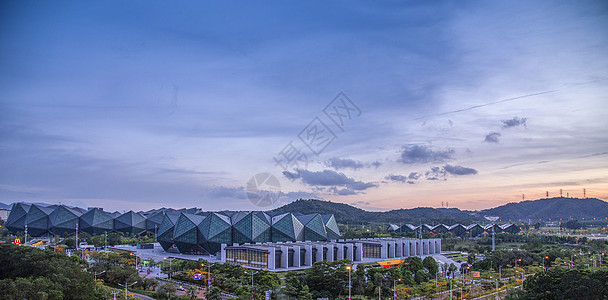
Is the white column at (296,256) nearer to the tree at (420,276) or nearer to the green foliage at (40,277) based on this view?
the tree at (420,276)

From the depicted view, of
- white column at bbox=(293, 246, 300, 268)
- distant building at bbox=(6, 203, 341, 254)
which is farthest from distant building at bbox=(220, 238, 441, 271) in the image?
distant building at bbox=(6, 203, 341, 254)

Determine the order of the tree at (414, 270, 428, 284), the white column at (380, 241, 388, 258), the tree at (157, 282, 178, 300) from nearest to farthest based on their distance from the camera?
the tree at (157, 282, 178, 300), the tree at (414, 270, 428, 284), the white column at (380, 241, 388, 258)

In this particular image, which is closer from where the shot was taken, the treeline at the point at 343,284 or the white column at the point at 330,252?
the treeline at the point at 343,284

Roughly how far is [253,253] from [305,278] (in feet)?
64.4

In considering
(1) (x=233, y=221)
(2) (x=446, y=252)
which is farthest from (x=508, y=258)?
(1) (x=233, y=221)

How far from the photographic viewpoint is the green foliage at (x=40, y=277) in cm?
3019

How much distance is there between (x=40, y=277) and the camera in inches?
1378

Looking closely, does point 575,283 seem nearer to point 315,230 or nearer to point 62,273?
point 62,273

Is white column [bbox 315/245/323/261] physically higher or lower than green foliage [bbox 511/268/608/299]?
lower

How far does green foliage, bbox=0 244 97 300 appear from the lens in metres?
30.2

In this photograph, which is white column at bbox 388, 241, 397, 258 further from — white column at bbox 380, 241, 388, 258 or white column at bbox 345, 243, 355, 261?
white column at bbox 345, 243, 355, 261

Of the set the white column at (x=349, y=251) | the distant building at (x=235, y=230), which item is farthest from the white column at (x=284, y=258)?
the distant building at (x=235, y=230)

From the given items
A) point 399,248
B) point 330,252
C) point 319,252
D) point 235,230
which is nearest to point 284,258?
point 319,252

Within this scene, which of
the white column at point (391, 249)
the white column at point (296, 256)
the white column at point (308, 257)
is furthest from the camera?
the white column at point (391, 249)
